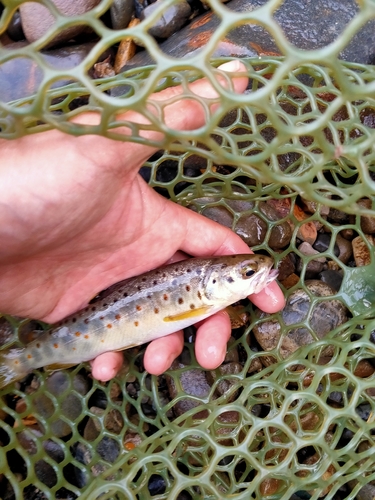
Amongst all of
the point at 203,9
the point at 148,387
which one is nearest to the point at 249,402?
the point at 148,387

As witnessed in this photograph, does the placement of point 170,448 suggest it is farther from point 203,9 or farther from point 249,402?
point 203,9

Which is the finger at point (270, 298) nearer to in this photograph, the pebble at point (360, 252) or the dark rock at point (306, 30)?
the pebble at point (360, 252)

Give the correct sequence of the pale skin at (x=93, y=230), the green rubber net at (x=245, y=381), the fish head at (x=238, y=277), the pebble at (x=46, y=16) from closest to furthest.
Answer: the pale skin at (x=93, y=230)
the green rubber net at (x=245, y=381)
the fish head at (x=238, y=277)
the pebble at (x=46, y=16)

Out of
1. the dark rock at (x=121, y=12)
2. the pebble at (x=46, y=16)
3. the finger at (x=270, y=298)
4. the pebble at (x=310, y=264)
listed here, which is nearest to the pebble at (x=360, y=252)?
the pebble at (x=310, y=264)

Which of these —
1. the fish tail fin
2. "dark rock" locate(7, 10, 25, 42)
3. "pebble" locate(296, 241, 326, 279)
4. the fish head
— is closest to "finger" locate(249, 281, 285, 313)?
the fish head

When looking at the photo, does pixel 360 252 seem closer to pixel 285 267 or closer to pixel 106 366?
pixel 285 267

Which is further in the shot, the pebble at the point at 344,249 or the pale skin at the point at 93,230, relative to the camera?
the pebble at the point at 344,249

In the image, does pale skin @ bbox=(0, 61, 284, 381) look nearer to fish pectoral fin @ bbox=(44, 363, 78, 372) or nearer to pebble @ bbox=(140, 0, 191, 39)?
fish pectoral fin @ bbox=(44, 363, 78, 372)
